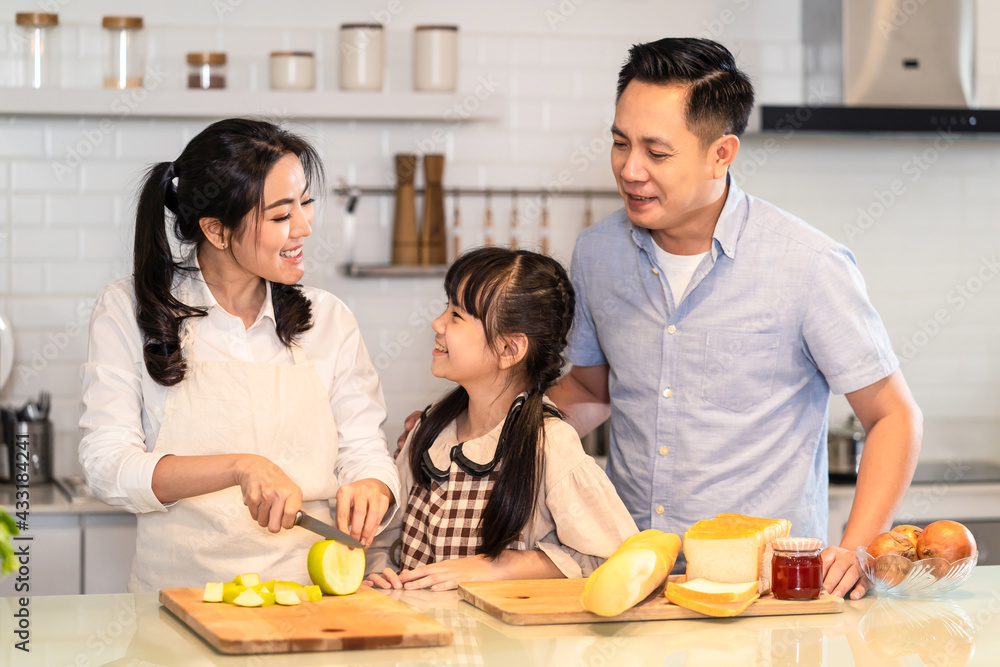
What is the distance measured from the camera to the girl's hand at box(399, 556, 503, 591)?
1611 millimetres

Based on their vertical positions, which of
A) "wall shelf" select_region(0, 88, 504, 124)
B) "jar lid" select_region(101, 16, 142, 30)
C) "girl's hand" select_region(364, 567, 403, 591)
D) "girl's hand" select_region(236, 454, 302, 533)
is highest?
"jar lid" select_region(101, 16, 142, 30)

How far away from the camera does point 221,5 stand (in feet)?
11.2

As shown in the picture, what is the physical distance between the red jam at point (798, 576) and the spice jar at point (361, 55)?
7.82 feet

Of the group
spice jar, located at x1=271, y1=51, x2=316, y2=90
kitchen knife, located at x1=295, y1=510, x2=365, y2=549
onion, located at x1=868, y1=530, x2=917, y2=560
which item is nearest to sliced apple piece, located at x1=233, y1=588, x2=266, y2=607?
kitchen knife, located at x1=295, y1=510, x2=365, y2=549

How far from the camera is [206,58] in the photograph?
331cm

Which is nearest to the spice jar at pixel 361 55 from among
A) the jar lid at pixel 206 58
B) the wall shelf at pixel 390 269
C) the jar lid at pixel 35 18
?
the jar lid at pixel 206 58

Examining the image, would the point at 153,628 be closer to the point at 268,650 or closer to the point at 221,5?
the point at 268,650

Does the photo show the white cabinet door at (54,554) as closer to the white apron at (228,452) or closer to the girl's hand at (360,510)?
the white apron at (228,452)

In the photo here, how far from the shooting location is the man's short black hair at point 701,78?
1911mm

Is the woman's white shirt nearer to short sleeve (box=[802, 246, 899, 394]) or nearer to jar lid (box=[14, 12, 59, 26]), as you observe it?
short sleeve (box=[802, 246, 899, 394])

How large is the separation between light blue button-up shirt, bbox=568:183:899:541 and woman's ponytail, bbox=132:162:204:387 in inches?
34.7

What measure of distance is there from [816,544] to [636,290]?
30.2 inches

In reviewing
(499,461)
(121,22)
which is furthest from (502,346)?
(121,22)

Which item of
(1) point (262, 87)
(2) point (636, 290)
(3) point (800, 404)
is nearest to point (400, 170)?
(1) point (262, 87)
